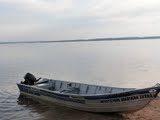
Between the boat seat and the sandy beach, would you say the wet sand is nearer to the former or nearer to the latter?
the sandy beach

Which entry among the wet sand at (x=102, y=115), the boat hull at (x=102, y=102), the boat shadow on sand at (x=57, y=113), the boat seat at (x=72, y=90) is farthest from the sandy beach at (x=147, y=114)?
the boat seat at (x=72, y=90)

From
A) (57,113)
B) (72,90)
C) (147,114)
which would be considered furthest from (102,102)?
(72,90)

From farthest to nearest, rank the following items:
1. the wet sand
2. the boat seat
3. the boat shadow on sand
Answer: the boat seat < the boat shadow on sand < the wet sand

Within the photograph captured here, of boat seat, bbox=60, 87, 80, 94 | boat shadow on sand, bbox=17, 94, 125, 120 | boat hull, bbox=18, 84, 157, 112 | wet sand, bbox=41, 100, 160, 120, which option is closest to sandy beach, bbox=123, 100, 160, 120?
wet sand, bbox=41, 100, 160, 120

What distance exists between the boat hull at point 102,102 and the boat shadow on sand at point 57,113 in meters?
0.31

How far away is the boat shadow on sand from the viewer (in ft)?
56.3

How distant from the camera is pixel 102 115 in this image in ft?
Answer: 56.9

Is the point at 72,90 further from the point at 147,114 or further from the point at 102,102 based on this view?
the point at 147,114

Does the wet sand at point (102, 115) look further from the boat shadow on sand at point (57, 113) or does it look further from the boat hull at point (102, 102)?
the boat hull at point (102, 102)

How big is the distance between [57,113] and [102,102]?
354 cm

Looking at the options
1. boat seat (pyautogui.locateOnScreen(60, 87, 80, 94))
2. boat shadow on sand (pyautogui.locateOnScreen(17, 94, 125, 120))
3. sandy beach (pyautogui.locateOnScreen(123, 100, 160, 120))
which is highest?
boat seat (pyautogui.locateOnScreen(60, 87, 80, 94))

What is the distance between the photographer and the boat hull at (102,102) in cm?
1545

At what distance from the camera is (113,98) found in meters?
16.0

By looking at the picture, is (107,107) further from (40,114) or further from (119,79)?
(119,79)
